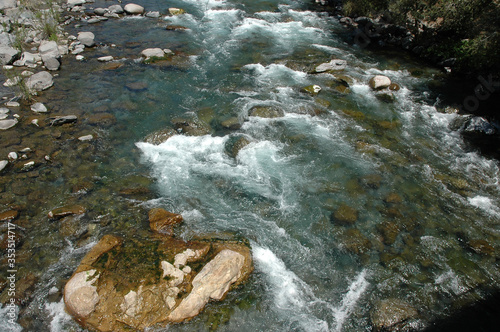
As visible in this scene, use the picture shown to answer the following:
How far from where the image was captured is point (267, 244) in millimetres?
7109

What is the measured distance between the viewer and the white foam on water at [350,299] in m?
5.85

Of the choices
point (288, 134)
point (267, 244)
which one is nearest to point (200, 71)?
point (288, 134)

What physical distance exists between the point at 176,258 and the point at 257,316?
201 cm

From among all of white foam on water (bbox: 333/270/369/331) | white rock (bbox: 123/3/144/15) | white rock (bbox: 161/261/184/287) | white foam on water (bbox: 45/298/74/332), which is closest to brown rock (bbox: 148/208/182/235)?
white rock (bbox: 161/261/184/287)

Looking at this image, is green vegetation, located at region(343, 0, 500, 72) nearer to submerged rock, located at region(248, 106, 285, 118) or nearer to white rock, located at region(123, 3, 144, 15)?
submerged rock, located at region(248, 106, 285, 118)

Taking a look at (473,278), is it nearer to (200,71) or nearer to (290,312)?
(290,312)

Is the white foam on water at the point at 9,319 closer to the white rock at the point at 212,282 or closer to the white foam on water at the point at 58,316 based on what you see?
the white foam on water at the point at 58,316

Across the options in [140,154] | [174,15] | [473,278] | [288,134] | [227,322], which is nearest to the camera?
[227,322]

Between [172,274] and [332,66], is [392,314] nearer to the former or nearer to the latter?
[172,274]

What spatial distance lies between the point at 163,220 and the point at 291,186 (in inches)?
147

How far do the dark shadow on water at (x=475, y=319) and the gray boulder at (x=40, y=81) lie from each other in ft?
47.4

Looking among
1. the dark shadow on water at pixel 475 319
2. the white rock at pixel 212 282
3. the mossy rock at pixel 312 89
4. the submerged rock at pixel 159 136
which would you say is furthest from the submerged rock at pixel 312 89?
the dark shadow on water at pixel 475 319

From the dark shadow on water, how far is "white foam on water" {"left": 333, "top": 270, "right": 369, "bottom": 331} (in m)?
1.32

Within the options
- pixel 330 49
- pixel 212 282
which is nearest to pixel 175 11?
pixel 330 49
